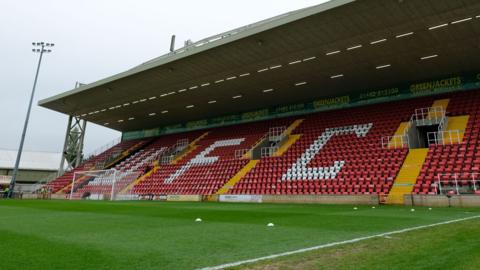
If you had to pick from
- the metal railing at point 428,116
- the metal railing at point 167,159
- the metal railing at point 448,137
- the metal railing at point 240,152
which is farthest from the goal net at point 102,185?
the metal railing at point 448,137

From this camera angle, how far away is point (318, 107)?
25562 mm

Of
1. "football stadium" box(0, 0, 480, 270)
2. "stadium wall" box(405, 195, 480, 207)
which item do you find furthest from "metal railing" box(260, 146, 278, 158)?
"stadium wall" box(405, 195, 480, 207)

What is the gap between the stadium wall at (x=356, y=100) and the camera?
20031mm

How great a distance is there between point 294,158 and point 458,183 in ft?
30.5

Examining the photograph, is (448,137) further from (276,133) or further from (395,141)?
(276,133)

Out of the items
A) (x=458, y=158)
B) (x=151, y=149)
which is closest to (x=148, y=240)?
(x=458, y=158)

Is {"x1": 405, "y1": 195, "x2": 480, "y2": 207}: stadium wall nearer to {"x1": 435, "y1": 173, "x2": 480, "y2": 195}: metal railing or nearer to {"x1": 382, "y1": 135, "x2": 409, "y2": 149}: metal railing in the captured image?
{"x1": 435, "y1": 173, "x2": 480, "y2": 195}: metal railing

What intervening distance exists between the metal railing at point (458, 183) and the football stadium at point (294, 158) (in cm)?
5

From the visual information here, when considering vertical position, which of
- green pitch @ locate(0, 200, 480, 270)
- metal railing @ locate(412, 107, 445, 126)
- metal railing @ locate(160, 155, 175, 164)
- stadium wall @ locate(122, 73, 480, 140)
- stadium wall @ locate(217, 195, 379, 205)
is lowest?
green pitch @ locate(0, 200, 480, 270)

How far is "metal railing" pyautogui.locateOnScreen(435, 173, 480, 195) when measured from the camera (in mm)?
12680

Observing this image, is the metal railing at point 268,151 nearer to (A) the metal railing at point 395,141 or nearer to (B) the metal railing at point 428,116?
(A) the metal railing at point 395,141

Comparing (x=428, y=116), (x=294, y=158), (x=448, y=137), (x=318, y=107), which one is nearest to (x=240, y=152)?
(x=294, y=158)

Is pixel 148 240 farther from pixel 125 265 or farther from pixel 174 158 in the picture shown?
pixel 174 158

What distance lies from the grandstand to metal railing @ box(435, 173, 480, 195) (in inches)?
1.9
